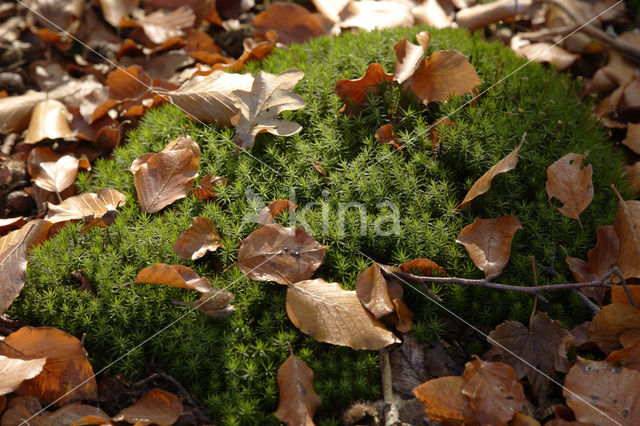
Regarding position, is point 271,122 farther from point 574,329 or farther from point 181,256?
point 574,329

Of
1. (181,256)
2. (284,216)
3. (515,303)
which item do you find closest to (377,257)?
(284,216)

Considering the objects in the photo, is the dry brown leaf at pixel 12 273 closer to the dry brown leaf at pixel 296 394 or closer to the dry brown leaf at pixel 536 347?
the dry brown leaf at pixel 296 394

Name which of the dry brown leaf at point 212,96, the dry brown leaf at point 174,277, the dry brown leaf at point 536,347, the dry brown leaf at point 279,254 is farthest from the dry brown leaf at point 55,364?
the dry brown leaf at point 536,347

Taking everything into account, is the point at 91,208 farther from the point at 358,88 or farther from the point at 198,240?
the point at 358,88

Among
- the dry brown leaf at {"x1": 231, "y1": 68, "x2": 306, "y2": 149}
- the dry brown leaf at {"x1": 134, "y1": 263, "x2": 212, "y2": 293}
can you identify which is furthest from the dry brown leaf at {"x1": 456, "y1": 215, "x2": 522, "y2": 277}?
the dry brown leaf at {"x1": 134, "y1": 263, "x2": 212, "y2": 293}

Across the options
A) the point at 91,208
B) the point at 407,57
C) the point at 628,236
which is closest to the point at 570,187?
the point at 628,236
